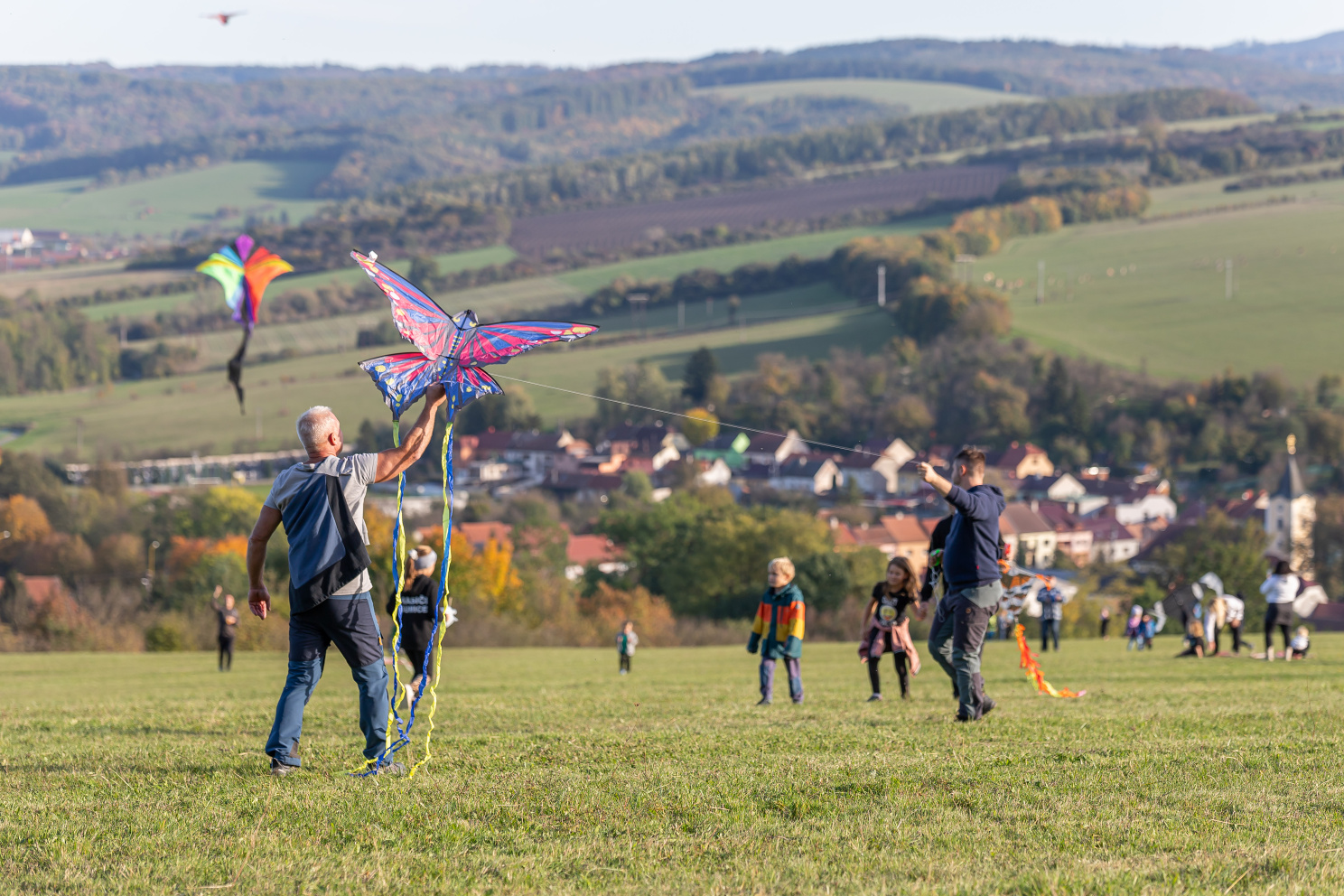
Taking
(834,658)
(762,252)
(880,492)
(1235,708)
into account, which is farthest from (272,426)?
(1235,708)

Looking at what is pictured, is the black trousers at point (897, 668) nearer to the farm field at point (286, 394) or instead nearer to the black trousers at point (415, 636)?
the black trousers at point (415, 636)

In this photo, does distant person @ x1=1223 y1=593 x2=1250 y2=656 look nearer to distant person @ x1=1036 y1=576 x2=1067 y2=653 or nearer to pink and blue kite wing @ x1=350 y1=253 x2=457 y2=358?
distant person @ x1=1036 y1=576 x2=1067 y2=653

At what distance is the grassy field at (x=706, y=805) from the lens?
626 cm

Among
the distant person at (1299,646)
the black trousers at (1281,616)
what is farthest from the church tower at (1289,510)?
the black trousers at (1281,616)

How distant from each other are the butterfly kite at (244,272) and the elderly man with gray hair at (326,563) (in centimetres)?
932

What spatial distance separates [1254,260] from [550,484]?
8326 cm

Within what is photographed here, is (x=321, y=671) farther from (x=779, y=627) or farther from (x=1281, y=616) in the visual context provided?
(x=1281, y=616)

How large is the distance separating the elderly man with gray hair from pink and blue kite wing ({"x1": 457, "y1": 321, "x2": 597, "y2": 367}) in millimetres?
415

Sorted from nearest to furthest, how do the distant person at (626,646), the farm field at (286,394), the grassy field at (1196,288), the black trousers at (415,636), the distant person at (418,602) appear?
the distant person at (418,602)
the black trousers at (415,636)
the distant person at (626,646)
the farm field at (286,394)
the grassy field at (1196,288)

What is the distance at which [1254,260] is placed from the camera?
507 feet

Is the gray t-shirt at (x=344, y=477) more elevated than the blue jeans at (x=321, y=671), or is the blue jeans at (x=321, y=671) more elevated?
the gray t-shirt at (x=344, y=477)

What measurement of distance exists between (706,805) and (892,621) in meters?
7.33

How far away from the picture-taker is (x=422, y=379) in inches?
352

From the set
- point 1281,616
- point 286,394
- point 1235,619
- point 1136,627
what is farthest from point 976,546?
point 286,394
